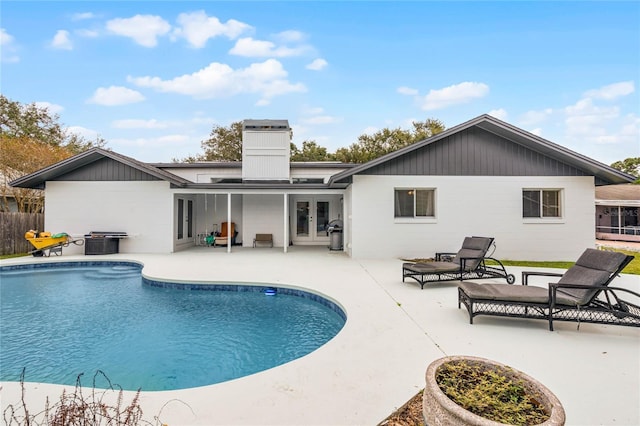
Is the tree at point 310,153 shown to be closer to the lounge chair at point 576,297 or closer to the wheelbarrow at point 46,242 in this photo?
the wheelbarrow at point 46,242

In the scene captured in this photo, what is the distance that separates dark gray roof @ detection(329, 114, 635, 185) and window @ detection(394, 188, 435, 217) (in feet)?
4.31

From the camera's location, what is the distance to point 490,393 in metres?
2.04

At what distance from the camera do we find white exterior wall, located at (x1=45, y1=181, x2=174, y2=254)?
40.0ft

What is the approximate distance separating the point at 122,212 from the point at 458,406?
13560mm

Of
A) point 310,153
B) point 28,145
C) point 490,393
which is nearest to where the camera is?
point 490,393

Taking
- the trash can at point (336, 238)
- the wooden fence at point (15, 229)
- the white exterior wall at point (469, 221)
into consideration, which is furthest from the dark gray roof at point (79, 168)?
the white exterior wall at point (469, 221)

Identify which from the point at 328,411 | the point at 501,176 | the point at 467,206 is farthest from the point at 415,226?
the point at 328,411

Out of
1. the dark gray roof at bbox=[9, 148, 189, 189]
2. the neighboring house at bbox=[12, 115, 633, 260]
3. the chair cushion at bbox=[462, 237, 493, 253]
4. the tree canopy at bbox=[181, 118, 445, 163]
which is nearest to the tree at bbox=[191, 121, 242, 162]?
the tree canopy at bbox=[181, 118, 445, 163]

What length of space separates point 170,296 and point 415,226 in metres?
7.83

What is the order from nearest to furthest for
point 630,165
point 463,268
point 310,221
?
point 463,268, point 310,221, point 630,165

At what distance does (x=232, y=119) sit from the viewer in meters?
29.4

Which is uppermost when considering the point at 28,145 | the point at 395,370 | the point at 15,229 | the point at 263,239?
the point at 28,145

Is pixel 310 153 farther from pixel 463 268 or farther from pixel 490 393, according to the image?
pixel 490 393

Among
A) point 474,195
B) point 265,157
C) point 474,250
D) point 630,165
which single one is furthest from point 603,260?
point 630,165
